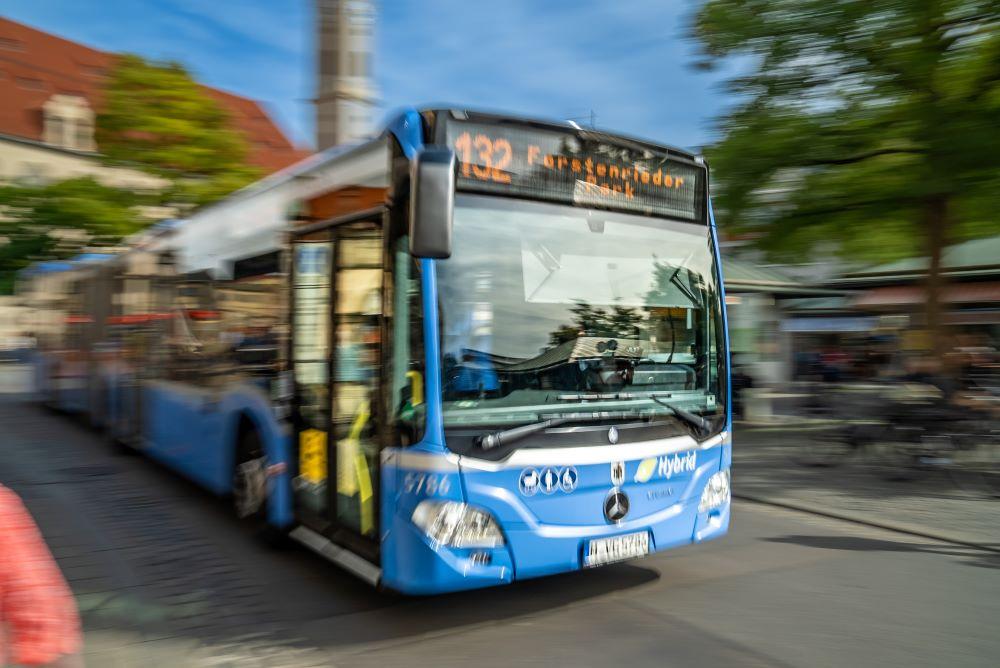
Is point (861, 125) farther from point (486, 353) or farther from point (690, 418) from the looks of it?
point (486, 353)

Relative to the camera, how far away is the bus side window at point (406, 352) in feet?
13.9

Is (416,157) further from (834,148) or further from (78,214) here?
(78,214)

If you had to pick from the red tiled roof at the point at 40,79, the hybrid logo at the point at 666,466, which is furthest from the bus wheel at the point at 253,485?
the red tiled roof at the point at 40,79

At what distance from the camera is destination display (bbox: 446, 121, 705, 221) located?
4.47 m

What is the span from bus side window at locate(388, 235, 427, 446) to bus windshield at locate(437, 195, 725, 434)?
12cm

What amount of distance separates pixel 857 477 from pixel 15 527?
30.6 ft

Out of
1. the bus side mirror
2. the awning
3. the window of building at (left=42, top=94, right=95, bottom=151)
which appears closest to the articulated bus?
the bus side mirror

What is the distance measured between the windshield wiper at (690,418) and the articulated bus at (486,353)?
19mm

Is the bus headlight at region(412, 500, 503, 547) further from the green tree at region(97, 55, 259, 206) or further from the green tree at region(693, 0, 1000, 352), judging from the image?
the green tree at region(97, 55, 259, 206)

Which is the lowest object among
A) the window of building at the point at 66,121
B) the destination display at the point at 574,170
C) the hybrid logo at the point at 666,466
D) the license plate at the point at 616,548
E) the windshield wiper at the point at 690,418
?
the license plate at the point at 616,548

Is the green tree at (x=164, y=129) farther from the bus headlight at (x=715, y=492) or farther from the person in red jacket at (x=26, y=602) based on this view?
the person in red jacket at (x=26, y=602)

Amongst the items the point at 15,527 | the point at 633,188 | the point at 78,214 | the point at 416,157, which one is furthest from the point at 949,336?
the point at 78,214

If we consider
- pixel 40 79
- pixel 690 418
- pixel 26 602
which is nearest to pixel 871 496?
pixel 690 418

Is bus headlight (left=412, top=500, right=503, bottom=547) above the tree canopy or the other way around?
the other way around
